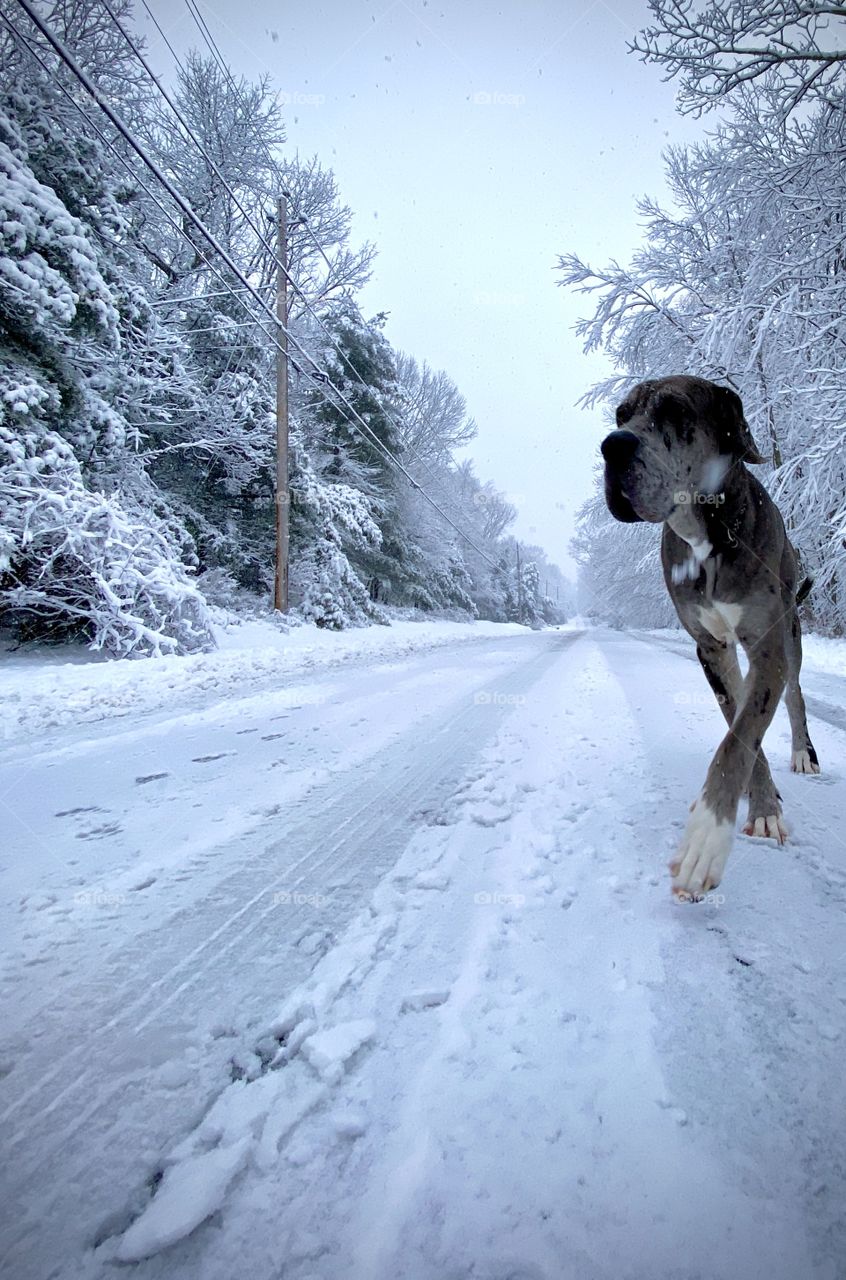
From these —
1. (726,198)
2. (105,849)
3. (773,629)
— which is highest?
(726,198)

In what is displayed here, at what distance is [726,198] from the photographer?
8.01 m

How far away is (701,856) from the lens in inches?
62.3

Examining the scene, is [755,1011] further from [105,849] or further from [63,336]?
[63,336]

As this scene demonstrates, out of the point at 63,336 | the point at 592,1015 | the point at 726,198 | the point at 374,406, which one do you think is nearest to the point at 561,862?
the point at 592,1015

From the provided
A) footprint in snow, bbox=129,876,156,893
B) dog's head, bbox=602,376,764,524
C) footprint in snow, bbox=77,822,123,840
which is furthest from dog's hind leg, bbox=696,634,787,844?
footprint in snow, bbox=77,822,123,840

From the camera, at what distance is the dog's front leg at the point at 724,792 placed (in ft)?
5.12

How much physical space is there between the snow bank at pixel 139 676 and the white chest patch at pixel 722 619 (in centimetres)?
414

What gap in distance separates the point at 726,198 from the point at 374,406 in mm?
12333

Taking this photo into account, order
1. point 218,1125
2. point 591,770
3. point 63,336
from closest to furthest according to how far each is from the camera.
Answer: point 218,1125 < point 591,770 < point 63,336

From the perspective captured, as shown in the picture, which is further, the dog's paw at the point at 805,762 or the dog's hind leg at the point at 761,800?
the dog's paw at the point at 805,762

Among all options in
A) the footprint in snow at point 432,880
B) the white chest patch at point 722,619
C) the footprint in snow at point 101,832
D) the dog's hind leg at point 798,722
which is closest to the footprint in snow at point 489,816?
the footprint in snow at point 432,880

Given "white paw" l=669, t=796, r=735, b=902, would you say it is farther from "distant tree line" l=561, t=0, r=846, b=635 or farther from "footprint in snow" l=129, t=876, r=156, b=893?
"distant tree line" l=561, t=0, r=846, b=635

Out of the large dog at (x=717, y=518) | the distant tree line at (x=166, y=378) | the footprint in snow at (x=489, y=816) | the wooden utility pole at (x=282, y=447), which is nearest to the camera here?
the large dog at (x=717, y=518)

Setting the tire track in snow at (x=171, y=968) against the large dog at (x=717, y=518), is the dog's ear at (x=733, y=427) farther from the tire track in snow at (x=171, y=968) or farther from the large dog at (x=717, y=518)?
the tire track in snow at (x=171, y=968)
